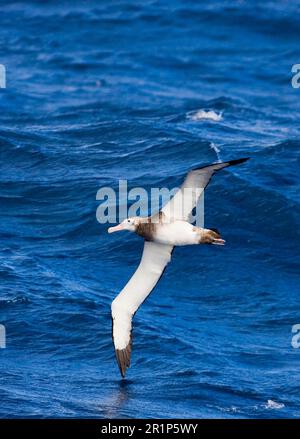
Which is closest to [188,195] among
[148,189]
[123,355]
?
[123,355]

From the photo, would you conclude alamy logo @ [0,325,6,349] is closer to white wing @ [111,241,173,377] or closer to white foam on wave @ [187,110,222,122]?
white wing @ [111,241,173,377]

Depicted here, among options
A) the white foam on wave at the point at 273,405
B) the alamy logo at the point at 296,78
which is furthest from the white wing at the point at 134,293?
the alamy logo at the point at 296,78

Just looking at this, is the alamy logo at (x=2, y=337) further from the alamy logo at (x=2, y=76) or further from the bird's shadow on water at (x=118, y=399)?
the alamy logo at (x=2, y=76)

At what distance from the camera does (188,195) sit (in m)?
29.2

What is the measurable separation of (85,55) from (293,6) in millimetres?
11050

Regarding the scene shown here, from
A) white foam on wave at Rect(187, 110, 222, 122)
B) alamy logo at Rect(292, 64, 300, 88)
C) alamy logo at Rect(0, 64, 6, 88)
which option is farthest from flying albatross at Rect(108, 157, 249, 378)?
Result: alamy logo at Rect(292, 64, 300, 88)

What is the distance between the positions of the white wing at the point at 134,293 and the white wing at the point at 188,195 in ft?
3.71

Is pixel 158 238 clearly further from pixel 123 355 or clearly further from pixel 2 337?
pixel 2 337

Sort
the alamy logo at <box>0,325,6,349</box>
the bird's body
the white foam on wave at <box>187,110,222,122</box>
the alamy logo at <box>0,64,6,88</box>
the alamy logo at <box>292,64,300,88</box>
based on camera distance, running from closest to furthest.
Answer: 1. the bird's body
2. the alamy logo at <box>0,325,6,349</box>
3. the white foam on wave at <box>187,110,222,122</box>
4. the alamy logo at <box>0,64,6,88</box>
5. the alamy logo at <box>292,64,300,88</box>

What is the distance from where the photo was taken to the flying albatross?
28672 millimetres

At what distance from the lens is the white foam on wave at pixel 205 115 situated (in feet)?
175

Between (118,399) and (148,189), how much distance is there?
13592 millimetres
